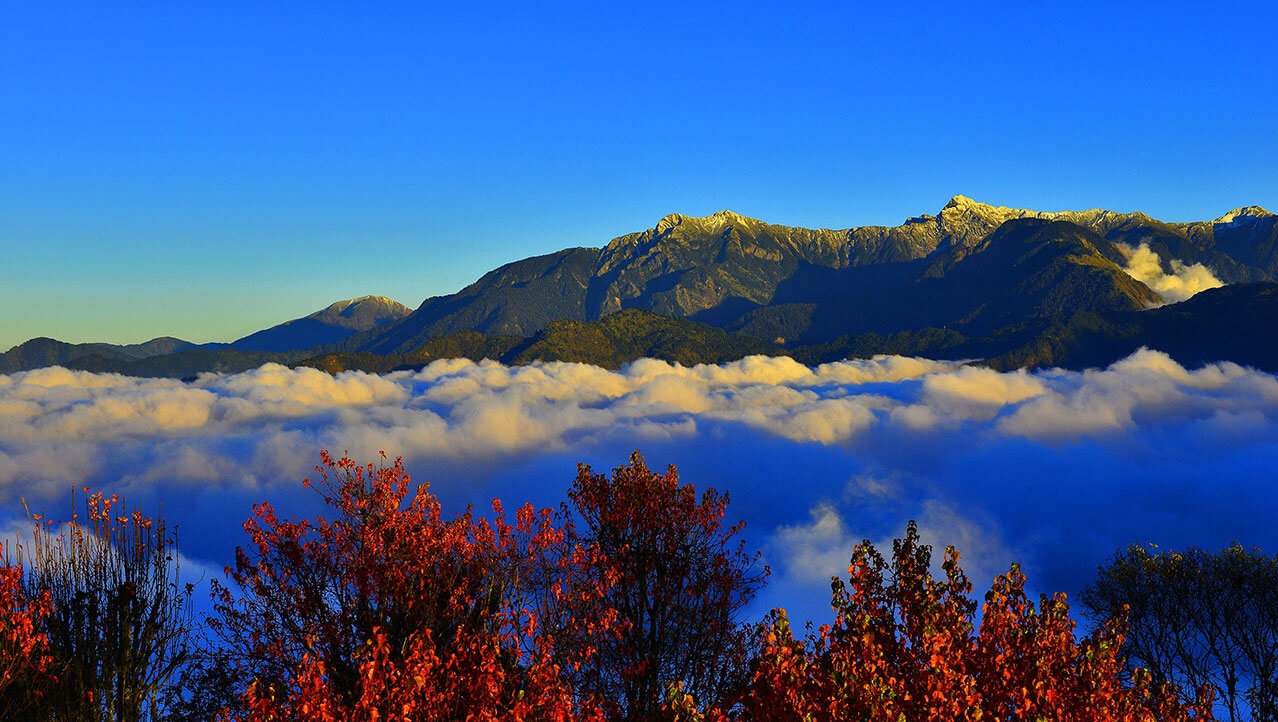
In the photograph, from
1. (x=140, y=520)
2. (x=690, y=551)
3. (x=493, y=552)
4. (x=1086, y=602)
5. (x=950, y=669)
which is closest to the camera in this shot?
(x=950, y=669)

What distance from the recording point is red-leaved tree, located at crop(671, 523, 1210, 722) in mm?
16422

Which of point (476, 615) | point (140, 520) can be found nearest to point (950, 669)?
point (476, 615)

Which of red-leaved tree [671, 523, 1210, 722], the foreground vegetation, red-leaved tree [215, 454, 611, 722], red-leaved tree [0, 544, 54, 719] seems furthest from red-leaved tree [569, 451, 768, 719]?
red-leaved tree [0, 544, 54, 719]

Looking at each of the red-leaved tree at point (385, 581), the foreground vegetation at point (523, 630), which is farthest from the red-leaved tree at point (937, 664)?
the red-leaved tree at point (385, 581)

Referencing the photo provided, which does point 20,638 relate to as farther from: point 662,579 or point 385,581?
point 662,579

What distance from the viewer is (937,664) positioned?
16.7m

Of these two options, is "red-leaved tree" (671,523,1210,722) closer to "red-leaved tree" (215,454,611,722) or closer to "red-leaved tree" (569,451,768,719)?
"red-leaved tree" (215,454,611,722)

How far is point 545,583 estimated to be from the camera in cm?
3109

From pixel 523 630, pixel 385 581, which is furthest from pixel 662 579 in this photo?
pixel 523 630

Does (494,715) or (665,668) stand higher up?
(494,715)

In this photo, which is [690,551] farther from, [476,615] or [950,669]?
[950,669]

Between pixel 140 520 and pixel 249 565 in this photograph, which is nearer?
pixel 140 520

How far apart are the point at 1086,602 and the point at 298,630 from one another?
59.1m

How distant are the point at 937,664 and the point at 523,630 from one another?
10.5 metres
